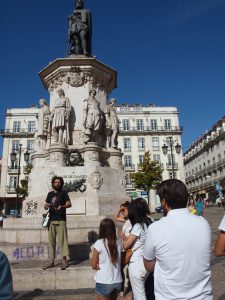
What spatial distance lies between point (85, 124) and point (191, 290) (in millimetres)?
8607

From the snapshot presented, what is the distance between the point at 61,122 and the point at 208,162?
209 ft

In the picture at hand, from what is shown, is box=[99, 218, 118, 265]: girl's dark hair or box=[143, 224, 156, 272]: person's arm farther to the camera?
box=[99, 218, 118, 265]: girl's dark hair

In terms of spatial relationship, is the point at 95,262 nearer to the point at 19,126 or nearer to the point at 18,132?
the point at 18,132

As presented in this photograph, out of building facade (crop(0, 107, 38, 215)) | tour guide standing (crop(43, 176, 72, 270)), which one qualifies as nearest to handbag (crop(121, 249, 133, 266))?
tour guide standing (crop(43, 176, 72, 270))

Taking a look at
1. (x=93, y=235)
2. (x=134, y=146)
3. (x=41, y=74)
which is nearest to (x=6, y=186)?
(x=134, y=146)

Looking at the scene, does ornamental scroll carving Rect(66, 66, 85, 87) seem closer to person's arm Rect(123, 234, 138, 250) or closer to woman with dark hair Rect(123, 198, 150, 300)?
woman with dark hair Rect(123, 198, 150, 300)

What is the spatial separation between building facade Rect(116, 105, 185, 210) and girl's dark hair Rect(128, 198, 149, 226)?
52081 millimetres

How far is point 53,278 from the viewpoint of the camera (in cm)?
514

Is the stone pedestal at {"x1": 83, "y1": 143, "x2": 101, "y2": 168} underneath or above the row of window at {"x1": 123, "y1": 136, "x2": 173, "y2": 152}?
underneath

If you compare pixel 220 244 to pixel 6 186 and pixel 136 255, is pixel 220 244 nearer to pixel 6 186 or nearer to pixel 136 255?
pixel 136 255

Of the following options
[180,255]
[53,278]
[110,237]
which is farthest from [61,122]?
[180,255]

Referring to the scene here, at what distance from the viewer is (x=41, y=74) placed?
39.5ft

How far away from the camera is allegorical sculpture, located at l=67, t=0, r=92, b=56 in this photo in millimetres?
12258

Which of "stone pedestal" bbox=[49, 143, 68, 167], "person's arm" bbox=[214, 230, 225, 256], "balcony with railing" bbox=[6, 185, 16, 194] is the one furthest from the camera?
"balcony with railing" bbox=[6, 185, 16, 194]
